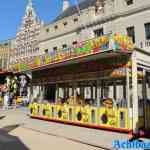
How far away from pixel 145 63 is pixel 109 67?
1.54 metres

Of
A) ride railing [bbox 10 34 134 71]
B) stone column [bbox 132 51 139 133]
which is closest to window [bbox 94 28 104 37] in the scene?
ride railing [bbox 10 34 134 71]

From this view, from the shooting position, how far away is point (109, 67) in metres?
12.8

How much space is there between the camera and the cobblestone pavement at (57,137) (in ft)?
31.9

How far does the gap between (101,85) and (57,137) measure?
11.4ft

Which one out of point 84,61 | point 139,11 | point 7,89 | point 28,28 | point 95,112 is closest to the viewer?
point 95,112

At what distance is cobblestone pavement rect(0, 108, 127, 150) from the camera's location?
972 cm

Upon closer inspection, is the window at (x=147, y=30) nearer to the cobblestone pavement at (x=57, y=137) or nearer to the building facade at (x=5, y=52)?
the cobblestone pavement at (x=57, y=137)

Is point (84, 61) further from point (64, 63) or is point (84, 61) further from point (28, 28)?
point (28, 28)

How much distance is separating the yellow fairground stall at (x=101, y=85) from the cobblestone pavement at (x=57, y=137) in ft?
2.42

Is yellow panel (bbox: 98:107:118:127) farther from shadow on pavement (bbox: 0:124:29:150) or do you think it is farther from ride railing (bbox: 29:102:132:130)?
shadow on pavement (bbox: 0:124:29:150)

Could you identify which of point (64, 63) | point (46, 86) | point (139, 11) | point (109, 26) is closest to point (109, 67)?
point (64, 63)

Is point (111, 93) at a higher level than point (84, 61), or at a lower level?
lower

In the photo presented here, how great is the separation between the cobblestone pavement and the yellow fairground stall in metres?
0.74

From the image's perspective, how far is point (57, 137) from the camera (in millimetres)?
11562
